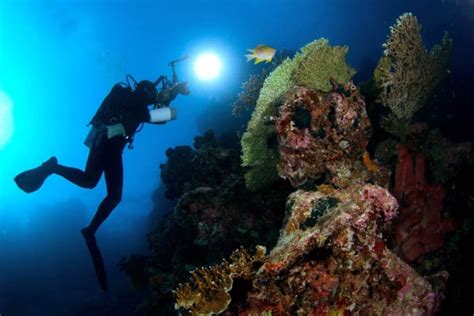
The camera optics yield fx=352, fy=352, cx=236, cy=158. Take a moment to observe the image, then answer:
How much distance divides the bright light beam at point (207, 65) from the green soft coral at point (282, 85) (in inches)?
170

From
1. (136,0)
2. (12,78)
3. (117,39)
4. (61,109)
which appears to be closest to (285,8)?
(136,0)

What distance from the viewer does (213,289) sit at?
3.01m

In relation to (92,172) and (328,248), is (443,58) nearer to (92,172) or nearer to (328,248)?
(328,248)

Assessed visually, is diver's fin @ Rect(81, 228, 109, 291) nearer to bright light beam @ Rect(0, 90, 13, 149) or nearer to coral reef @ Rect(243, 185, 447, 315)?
coral reef @ Rect(243, 185, 447, 315)

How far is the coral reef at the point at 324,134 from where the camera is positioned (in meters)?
4.33

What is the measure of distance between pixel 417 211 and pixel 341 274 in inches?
74.8

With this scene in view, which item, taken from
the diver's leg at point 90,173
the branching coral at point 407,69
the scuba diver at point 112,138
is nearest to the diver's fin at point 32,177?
the scuba diver at point 112,138

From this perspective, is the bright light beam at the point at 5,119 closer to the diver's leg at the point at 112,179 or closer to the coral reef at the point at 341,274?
the diver's leg at the point at 112,179

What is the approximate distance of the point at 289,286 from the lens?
3166 millimetres

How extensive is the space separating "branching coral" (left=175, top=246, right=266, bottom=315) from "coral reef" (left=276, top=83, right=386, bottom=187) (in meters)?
1.62

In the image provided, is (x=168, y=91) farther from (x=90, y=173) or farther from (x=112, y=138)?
(x=90, y=173)

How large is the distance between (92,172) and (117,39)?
271ft

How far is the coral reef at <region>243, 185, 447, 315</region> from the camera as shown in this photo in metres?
3.16

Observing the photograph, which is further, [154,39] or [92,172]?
[154,39]
